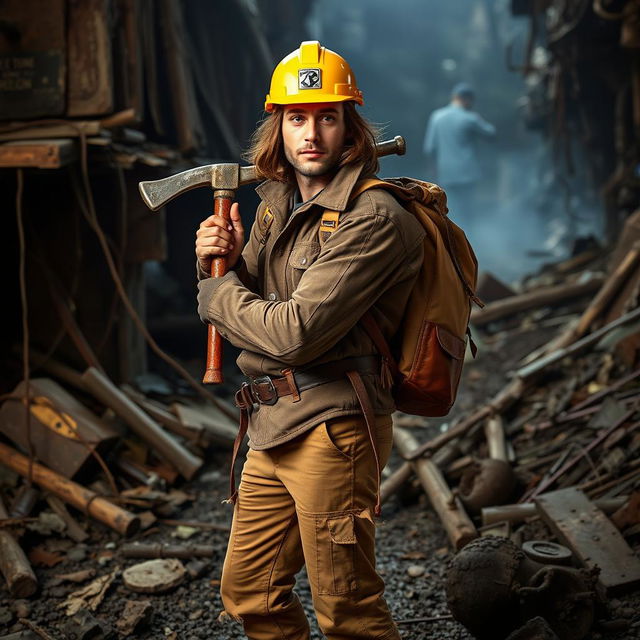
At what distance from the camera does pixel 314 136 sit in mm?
2510

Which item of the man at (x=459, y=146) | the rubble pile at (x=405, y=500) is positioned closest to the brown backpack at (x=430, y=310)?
the rubble pile at (x=405, y=500)

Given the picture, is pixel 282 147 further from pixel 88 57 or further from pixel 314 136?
pixel 88 57

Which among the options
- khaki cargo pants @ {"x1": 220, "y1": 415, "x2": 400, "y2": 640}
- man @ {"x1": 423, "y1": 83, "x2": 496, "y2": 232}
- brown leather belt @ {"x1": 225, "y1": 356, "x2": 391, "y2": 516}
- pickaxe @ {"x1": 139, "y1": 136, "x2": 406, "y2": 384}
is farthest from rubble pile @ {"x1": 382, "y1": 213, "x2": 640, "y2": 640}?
man @ {"x1": 423, "y1": 83, "x2": 496, "y2": 232}

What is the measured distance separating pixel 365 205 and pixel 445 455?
3.38 meters

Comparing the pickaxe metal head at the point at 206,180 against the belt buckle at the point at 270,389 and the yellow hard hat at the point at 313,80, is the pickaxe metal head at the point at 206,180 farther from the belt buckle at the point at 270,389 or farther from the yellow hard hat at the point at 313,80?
the belt buckle at the point at 270,389

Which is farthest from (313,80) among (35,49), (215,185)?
(35,49)

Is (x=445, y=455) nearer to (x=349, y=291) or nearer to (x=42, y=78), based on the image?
(x=349, y=291)

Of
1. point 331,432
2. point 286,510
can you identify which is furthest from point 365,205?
point 286,510

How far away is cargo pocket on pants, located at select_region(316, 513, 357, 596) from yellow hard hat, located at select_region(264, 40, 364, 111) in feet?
4.43

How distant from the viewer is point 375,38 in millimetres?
25156

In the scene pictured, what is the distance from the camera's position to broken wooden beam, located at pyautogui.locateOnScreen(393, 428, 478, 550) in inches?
166

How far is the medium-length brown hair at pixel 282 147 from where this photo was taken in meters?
2.56

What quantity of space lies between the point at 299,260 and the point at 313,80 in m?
0.58

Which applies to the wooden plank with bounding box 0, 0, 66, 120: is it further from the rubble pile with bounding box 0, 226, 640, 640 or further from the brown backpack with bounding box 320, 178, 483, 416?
the brown backpack with bounding box 320, 178, 483, 416
